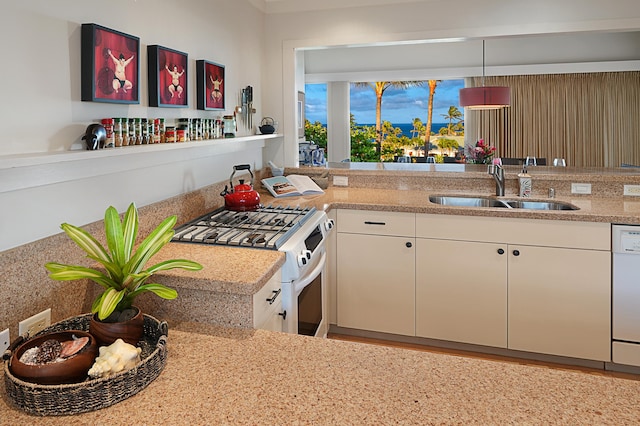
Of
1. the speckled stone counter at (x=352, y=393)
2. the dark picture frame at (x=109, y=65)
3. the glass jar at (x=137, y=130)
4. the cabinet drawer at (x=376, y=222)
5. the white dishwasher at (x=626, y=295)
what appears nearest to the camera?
the speckled stone counter at (x=352, y=393)

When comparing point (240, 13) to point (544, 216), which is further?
point (240, 13)

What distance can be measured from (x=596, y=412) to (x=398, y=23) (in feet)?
9.75

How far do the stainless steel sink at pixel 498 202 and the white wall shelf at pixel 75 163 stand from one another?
5.79 ft

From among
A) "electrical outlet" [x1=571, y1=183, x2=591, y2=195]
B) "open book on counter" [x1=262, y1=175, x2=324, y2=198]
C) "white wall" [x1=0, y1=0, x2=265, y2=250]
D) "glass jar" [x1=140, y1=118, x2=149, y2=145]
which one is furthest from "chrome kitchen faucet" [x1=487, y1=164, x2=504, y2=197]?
"glass jar" [x1=140, y1=118, x2=149, y2=145]

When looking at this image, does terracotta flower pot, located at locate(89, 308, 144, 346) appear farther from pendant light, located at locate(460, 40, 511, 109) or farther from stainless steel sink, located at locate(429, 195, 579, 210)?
pendant light, located at locate(460, 40, 511, 109)

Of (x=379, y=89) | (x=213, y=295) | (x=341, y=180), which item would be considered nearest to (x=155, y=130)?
(x=213, y=295)

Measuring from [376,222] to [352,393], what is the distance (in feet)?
6.26

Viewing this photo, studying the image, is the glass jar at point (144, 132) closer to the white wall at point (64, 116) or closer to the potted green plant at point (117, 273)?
the white wall at point (64, 116)

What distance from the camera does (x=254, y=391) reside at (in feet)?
3.68

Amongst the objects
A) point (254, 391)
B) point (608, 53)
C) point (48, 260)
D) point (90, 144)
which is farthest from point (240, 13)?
point (608, 53)

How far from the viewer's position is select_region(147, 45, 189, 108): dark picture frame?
2.15 m

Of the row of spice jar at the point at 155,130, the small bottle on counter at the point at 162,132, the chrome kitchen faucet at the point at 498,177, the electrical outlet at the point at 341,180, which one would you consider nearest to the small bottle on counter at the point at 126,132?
the row of spice jar at the point at 155,130

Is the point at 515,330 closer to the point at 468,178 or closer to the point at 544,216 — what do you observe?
the point at 544,216

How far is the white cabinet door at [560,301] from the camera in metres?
2.62
